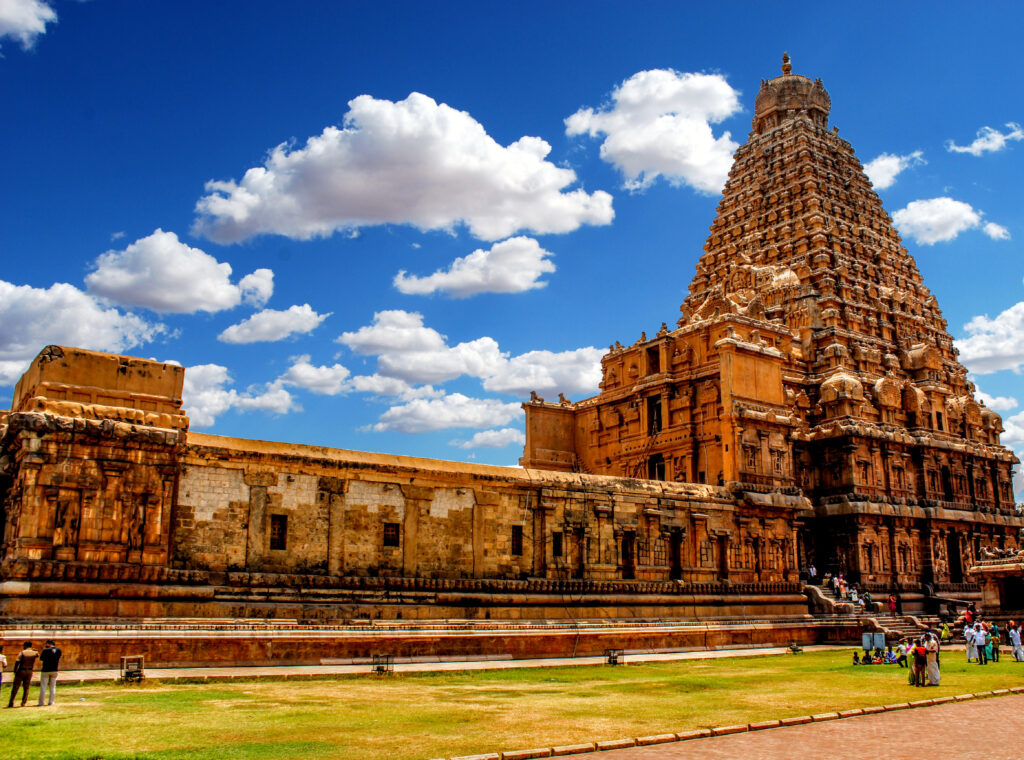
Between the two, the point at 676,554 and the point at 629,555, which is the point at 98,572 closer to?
the point at 629,555

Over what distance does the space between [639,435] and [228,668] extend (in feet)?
89.0

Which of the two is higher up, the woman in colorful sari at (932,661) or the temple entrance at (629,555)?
the temple entrance at (629,555)

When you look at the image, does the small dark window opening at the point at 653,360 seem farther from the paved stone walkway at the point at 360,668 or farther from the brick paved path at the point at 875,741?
the brick paved path at the point at 875,741

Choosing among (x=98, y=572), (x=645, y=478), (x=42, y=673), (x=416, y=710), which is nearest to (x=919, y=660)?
(x=416, y=710)

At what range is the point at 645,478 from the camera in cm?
4341

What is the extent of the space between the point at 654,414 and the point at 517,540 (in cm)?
1542

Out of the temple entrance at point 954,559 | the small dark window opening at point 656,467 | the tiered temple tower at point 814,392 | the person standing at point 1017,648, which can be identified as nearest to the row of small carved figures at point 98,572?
the tiered temple tower at point 814,392

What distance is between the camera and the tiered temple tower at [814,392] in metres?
40.5

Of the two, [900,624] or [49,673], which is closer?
[49,673]

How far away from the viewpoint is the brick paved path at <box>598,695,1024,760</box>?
12.2 m

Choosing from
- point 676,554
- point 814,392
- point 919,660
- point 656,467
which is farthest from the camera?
point 814,392

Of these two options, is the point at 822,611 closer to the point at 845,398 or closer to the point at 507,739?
the point at 845,398

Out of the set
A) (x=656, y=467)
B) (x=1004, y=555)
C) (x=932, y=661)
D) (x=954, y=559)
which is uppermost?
(x=656, y=467)

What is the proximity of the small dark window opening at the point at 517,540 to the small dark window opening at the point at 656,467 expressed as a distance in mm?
14172
